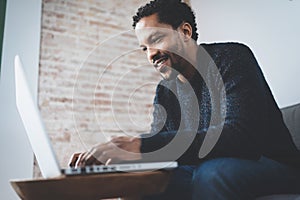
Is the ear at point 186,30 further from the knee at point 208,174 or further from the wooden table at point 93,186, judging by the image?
the wooden table at point 93,186

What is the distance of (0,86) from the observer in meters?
2.24

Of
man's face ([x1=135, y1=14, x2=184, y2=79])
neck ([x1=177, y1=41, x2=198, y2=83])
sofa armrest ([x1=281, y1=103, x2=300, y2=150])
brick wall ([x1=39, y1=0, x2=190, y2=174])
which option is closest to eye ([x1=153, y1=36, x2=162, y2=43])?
man's face ([x1=135, y1=14, x2=184, y2=79])

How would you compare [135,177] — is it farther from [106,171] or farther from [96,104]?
[96,104]

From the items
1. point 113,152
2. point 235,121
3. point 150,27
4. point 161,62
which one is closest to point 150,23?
point 150,27

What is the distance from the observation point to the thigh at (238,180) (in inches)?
36.0

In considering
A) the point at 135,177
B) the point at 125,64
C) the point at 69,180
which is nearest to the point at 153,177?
the point at 135,177

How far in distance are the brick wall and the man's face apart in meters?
1.14

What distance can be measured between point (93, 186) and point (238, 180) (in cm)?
37

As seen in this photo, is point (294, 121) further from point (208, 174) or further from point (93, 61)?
point (93, 61)

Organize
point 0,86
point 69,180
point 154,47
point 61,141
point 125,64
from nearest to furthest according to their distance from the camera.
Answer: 1. point 69,180
2. point 154,47
3. point 0,86
4. point 61,141
5. point 125,64

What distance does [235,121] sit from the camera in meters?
1.04

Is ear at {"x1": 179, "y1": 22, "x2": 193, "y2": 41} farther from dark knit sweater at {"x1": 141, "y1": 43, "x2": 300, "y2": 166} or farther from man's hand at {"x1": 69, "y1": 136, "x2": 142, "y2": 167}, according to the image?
man's hand at {"x1": 69, "y1": 136, "x2": 142, "y2": 167}

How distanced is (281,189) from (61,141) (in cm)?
162

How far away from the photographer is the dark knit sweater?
3.23 ft
